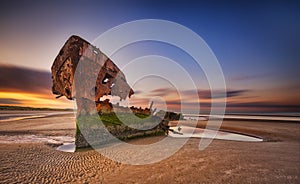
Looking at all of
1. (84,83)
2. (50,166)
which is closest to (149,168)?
(50,166)

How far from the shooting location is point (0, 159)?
8305 millimetres

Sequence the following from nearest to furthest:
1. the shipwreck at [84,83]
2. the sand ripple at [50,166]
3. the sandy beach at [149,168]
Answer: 1. the sand ripple at [50,166]
2. the sandy beach at [149,168]
3. the shipwreck at [84,83]

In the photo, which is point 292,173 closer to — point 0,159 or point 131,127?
point 131,127

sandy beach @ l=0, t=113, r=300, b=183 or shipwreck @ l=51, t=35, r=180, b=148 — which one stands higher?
shipwreck @ l=51, t=35, r=180, b=148

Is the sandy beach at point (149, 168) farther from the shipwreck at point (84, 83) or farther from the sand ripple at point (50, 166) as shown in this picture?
the shipwreck at point (84, 83)

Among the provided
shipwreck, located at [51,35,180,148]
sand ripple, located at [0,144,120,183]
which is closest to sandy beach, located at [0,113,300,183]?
sand ripple, located at [0,144,120,183]

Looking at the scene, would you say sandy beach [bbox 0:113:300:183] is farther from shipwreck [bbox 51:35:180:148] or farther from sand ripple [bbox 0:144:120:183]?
shipwreck [bbox 51:35:180:148]

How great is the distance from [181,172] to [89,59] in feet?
33.8

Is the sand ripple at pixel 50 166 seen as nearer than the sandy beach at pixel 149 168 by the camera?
Yes

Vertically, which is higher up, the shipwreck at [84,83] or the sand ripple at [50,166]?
the shipwreck at [84,83]

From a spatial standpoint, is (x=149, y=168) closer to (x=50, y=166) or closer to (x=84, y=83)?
(x=50, y=166)

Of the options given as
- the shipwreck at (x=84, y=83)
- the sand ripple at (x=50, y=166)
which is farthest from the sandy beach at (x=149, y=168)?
the shipwreck at (x=84, y=83)

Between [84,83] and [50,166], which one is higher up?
[84,83]

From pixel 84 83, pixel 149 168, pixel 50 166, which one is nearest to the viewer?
pixel 50 166
